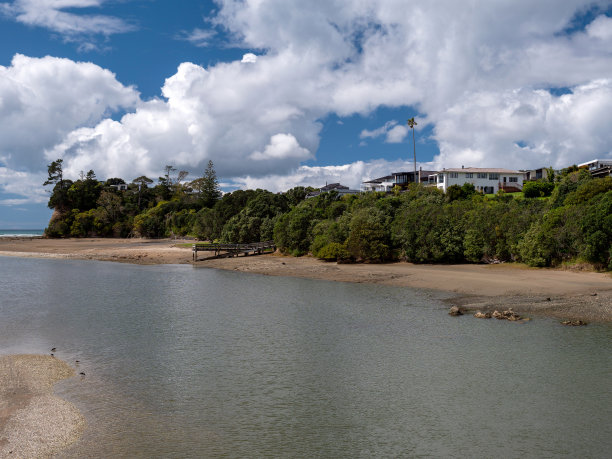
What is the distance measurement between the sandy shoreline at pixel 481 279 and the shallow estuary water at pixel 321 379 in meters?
3.37

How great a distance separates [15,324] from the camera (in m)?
25.0

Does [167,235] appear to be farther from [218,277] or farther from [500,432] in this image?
[500,432]

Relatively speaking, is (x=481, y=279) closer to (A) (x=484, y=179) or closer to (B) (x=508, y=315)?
(B) (x=508, y=315)

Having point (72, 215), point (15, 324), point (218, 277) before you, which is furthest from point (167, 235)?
point (15, 324)

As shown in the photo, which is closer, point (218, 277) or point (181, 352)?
point (181, 352)

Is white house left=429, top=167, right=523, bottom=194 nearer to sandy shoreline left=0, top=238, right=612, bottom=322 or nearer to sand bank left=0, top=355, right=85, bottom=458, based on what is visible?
sandy shoreline left=0, top=238, right=612, bottom=322

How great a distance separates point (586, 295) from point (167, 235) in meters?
93.0

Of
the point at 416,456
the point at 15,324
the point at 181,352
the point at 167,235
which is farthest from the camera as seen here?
the point at 167,235

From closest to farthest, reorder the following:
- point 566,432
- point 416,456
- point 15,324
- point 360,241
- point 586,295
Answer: point 416,456, point 566,432, point 15,324, point 586,295, point 360,241

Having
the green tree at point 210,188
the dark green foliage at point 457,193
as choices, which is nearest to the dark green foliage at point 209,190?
the green tree at point 210,188

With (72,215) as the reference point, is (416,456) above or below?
below

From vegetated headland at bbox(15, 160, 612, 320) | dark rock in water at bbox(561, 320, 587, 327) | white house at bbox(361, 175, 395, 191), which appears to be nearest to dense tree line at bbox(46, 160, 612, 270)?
vegetated headland at bbox(15, 160, 612, 320)

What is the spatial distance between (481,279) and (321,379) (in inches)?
991

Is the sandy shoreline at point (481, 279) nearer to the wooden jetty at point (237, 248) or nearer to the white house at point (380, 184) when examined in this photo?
the wooden jetty at point (237, 248)
